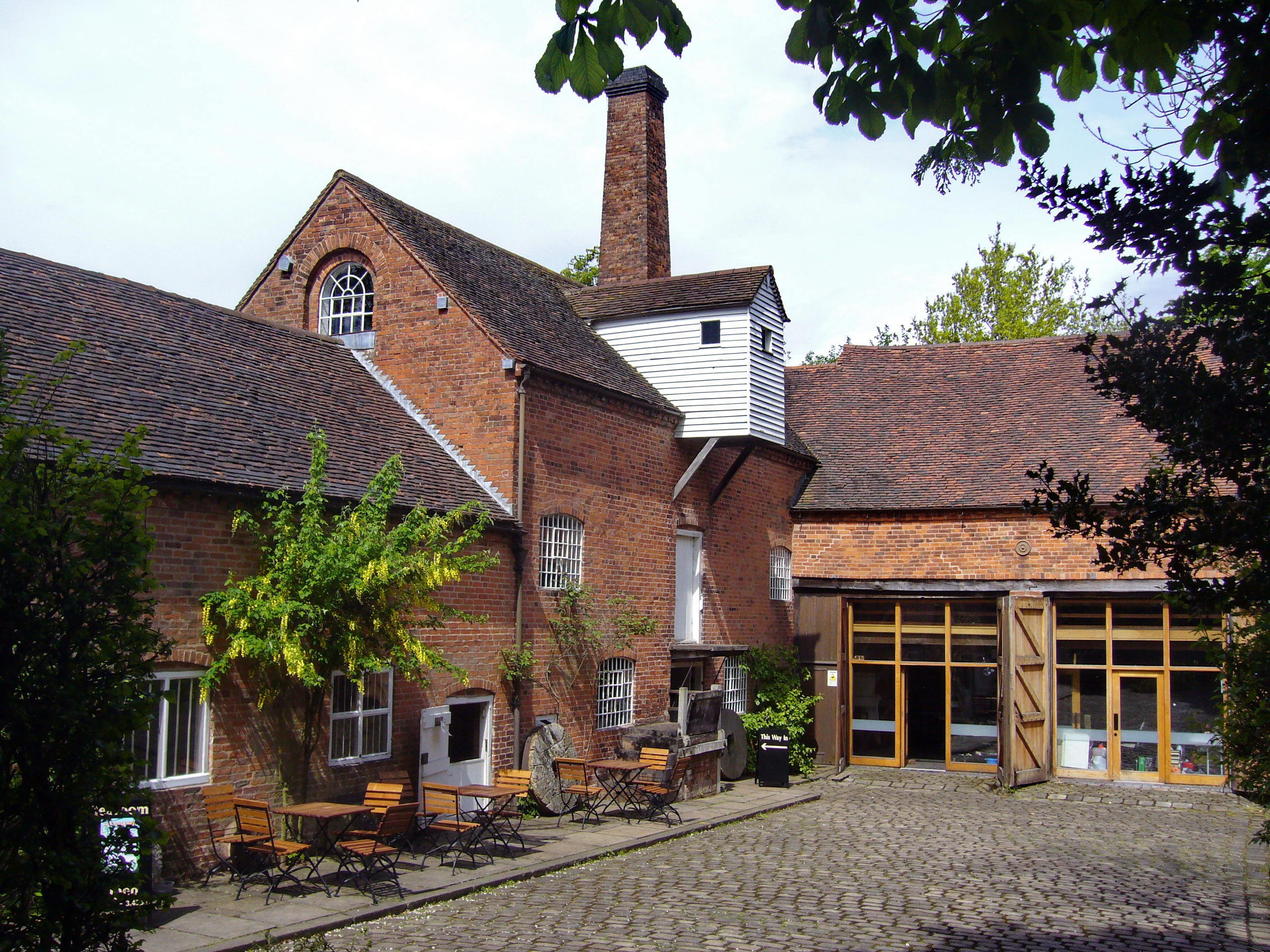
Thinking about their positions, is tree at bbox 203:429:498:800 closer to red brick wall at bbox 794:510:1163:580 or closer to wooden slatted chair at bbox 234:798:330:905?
wooden slatted chair at bbox 234:798:330:905

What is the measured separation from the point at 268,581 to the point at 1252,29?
938 centimetres

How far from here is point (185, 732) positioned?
419 inches

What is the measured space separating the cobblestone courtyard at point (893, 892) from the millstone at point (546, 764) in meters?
1.85

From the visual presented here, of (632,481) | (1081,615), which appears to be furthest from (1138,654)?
(632,481)

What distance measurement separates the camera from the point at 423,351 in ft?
54.1

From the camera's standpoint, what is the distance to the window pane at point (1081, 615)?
2030 cm

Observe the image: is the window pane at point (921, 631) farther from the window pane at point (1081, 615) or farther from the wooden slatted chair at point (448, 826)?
the wooden slatted chair at point (448, 826)

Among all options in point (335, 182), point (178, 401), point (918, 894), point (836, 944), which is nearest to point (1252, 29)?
point (836, 944)

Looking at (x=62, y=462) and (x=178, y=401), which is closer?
(x=62, y=462)

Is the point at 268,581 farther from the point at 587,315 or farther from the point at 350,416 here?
the point at 587,315

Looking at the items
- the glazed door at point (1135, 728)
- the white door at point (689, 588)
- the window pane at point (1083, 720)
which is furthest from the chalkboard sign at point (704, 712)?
the glazed door at point (1135, 728)

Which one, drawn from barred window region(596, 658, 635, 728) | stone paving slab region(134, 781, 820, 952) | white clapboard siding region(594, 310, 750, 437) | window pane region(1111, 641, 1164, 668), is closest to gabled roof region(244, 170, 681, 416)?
white clapboard siding region(594, 310, 750, 437)

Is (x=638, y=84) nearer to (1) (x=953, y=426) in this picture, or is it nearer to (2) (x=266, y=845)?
(1) (x=953, y=426)

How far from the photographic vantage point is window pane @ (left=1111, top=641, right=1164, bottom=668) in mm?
19984
